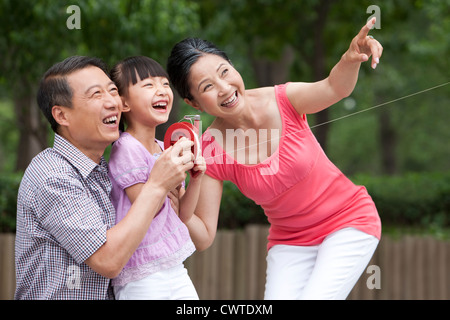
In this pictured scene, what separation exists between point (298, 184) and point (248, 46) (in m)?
6.32

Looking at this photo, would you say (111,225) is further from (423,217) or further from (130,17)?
(423,217)

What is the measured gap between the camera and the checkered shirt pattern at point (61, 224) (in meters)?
1.89

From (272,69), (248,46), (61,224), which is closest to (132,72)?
(61,224)

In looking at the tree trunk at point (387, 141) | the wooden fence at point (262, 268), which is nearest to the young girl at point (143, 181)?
the wooden fence at point (262, 268)

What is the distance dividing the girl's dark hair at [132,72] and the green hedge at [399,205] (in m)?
3.22

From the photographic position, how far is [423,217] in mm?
5730

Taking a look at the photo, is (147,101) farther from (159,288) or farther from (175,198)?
(159,288)

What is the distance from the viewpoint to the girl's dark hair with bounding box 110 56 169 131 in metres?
2.13

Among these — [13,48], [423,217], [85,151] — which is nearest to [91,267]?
[85,151]

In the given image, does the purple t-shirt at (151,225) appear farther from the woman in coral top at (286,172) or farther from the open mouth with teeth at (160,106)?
the woman in coral top at (286,172)

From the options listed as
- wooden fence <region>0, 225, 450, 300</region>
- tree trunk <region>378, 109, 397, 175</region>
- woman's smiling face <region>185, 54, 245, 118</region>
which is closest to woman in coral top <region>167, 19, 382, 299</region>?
woman's smiling face <region>185, 54, 245, 118</region>
